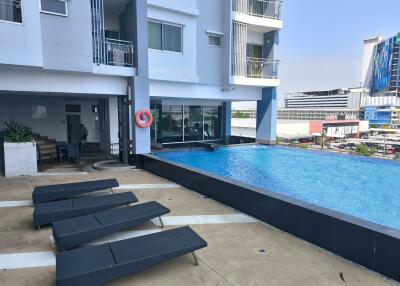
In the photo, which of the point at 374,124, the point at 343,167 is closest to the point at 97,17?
the point at 343,167

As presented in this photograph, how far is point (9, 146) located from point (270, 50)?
14342 mm

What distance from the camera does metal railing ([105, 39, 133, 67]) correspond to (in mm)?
11539

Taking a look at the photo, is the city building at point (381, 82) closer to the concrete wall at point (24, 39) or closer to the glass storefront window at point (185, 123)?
the glass storefront window at point (185, 123)

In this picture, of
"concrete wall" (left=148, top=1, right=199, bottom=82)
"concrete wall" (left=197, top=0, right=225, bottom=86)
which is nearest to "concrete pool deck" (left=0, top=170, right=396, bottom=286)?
"concrete wall" (left=148, top=1, right=199, bottom=82)

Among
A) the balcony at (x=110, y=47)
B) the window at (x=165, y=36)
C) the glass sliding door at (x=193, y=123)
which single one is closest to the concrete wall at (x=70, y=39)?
the balcony at (x=110, y=47)

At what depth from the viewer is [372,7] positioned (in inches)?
972

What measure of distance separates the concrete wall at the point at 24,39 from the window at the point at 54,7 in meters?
0.33

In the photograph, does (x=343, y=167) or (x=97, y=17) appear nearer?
(x=97, y=17)

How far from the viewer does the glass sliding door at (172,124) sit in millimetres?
Result: 18266

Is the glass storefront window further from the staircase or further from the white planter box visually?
the white planter box

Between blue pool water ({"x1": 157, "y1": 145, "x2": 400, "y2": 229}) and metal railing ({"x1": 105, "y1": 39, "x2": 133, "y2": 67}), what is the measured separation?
16.0ft

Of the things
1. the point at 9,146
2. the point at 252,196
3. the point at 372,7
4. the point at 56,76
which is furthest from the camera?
the point at 372,7

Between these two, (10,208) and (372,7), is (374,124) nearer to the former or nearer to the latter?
(372,7)

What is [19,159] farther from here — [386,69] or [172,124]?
[386,69]
